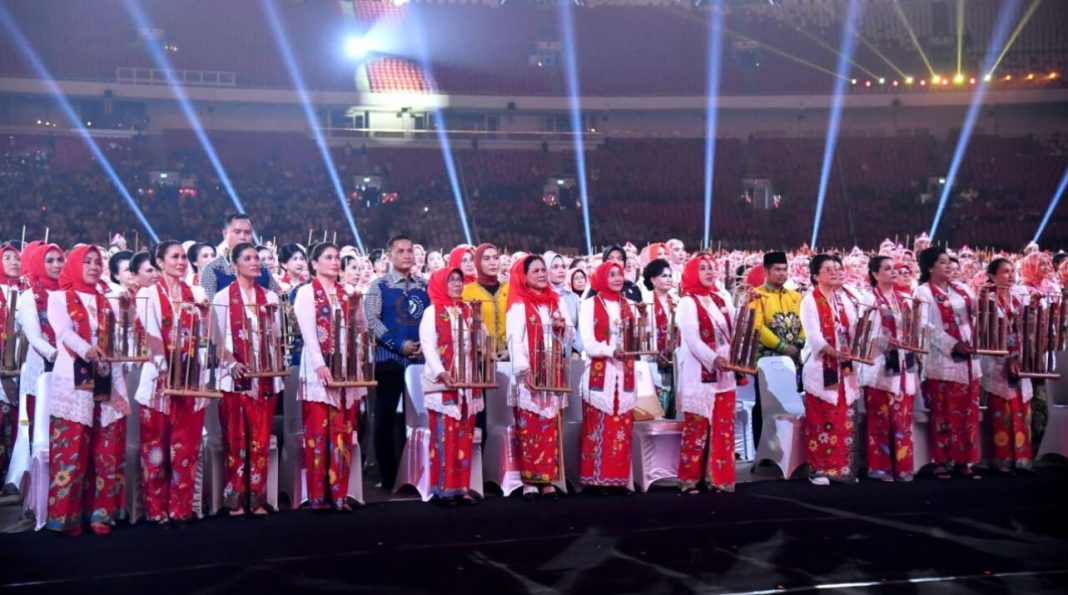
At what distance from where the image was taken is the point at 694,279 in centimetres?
636

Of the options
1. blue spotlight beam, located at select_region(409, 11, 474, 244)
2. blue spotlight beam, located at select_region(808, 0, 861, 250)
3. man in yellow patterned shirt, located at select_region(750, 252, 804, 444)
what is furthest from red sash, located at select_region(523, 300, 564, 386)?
blue spotlight beam, located at select_region(808, 0, 861, 250)

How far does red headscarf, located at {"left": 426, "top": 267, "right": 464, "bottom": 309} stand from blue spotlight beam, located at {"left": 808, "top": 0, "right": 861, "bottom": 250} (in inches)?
557

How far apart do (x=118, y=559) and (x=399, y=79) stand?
20.5m

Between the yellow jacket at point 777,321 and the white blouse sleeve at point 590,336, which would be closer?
the white blouse sleeve at point 590,336

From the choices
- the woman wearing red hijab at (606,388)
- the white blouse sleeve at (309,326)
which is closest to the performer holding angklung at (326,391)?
the white blouse sleeve at (309,326)

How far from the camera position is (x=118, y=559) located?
15.9 feet

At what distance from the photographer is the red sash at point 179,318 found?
5.30 meters

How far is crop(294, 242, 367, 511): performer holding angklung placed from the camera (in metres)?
5.66

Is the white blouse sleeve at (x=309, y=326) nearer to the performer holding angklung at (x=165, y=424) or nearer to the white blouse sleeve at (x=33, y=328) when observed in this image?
the performer holding angklung at (x=165, y=424)

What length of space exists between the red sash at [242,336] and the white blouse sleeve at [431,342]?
2.55 ft

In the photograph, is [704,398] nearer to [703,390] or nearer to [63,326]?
[703,390]

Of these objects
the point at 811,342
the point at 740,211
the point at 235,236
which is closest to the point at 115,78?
the point at 740,211

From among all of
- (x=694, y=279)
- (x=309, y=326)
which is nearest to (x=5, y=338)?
(x=309, y=326)

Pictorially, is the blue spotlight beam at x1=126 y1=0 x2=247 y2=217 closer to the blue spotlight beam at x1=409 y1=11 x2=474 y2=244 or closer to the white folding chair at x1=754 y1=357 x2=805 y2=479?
the blue spotlight beam at x1=409 y1=11 x2=474 y2=244
